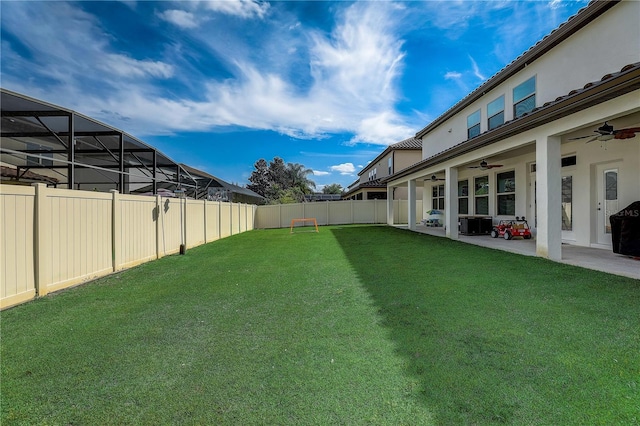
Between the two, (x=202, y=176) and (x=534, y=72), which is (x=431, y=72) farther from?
(x=202, y=176)

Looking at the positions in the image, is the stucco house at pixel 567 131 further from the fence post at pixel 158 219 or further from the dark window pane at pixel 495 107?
the fence post at pixel 158 219

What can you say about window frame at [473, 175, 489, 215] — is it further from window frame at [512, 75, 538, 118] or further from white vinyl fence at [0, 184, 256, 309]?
white vinyl fence at [0, 184, 256, 309]

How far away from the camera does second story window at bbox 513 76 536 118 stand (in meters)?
8.57

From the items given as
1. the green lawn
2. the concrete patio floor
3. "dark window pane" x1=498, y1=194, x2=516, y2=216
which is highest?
"dark window pane" x1=498, y1=194, x2=516, y2=216

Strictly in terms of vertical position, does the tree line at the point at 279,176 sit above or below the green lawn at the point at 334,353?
above

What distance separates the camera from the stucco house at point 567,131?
546 cm

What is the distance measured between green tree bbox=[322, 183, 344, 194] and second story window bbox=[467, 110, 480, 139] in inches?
1887

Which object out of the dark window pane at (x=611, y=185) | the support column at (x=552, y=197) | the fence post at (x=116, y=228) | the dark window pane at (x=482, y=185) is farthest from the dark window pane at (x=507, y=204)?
the fence post at (x=116, y=228)

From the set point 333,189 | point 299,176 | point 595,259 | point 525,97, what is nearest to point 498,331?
point 595,259

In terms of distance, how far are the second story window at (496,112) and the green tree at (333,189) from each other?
49.3 meters

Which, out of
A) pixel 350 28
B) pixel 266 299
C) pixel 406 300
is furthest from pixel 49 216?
pixel 350 28

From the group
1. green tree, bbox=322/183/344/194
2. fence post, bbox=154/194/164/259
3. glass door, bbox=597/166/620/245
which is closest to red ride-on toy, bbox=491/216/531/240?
glass door, bbox=597/166/620/245

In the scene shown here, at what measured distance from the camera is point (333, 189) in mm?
60938

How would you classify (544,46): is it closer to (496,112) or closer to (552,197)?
(496,112)
